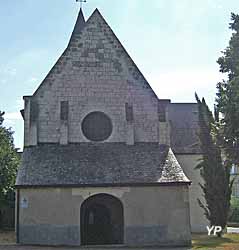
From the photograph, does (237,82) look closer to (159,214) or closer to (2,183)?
(159,214)

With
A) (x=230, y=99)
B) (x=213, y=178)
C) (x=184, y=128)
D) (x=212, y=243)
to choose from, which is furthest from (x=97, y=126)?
(x=184, y=128)

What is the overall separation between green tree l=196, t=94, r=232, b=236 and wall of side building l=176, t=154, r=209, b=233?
15.1 ft

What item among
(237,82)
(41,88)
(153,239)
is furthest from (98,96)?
(237,82)

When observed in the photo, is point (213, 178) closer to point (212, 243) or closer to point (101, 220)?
point (212, 243)

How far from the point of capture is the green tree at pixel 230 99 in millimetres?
15266

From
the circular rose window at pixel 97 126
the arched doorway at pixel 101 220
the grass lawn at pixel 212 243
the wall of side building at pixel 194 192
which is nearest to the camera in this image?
the grass lawn at pixel 212 243

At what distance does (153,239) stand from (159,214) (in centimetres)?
112

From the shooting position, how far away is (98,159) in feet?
68.5

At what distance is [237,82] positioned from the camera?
14.2 m

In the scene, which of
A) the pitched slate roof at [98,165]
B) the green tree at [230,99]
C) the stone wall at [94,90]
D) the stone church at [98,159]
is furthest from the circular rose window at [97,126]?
the green tree at [230,99]

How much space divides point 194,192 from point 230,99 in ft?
52.3

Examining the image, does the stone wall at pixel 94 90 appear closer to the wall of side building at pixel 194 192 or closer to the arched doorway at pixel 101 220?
the arched doorway at pixel 101 220

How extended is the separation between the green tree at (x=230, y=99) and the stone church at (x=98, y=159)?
4.00 m

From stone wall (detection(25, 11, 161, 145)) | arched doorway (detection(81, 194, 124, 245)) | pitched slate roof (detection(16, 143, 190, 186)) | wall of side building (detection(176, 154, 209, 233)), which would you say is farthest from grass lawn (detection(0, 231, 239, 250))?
stone wall (detection(25, 11, 161, 145))
